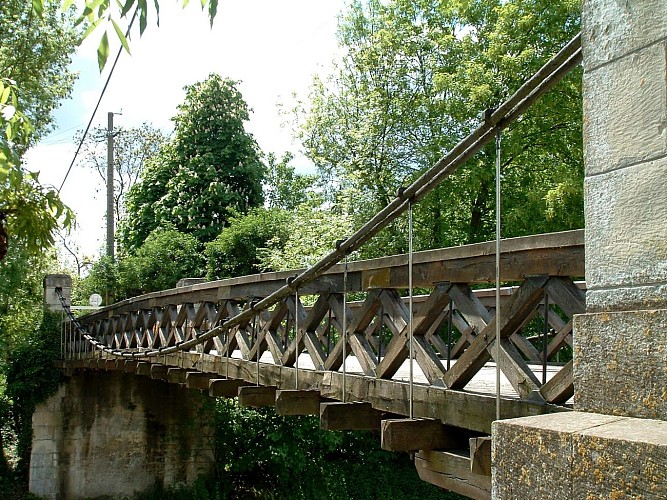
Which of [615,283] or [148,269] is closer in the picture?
[615,283]

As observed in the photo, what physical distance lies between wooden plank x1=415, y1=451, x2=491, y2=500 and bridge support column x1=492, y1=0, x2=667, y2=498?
7.36ft

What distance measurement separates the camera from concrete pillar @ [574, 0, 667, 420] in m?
1.87

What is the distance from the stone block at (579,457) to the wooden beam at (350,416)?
3.43 m

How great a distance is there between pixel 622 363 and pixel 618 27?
766mm

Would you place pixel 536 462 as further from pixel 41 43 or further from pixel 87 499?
pixel 41 43

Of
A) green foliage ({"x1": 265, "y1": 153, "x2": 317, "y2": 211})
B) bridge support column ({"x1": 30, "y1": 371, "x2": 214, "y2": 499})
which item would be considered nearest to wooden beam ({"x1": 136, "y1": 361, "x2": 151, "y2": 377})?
bridge support column ({"x1": 30, "y1": 371, "x2": 214, "y2": 499})

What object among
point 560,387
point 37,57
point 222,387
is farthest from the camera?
point 37,57

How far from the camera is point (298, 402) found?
6.13 metres

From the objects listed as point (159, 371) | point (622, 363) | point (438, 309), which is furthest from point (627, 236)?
point (159, 371)

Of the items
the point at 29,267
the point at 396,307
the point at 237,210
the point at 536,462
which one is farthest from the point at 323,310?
the point at 237,210

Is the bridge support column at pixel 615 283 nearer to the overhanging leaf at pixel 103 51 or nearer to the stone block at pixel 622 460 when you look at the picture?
the stone block at pixel 622 460

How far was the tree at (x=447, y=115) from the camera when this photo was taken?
1648 cm

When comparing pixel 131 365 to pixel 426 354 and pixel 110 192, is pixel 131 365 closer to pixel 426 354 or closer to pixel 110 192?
pixel 426 354

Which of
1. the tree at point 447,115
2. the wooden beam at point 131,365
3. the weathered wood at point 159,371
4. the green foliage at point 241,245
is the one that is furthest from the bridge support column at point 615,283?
the green foliage at point 241,245
